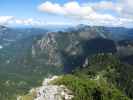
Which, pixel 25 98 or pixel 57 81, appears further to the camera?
pixel 57 81

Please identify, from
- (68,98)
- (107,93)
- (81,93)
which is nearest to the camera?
(68,98)

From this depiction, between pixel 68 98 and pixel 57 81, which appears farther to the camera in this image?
pixel 57 81

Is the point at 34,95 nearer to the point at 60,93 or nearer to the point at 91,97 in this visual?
the point at 60,93

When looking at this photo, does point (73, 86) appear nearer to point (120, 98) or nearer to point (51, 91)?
point (51, 91)

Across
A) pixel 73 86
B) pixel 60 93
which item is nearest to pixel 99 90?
pixel 73 86

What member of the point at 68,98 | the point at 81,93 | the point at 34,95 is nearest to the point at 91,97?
the point at 81,93

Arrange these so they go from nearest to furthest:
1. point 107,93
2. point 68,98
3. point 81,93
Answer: point 68,98 < point 81,93 < point 107,93

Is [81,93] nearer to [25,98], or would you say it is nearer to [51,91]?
[51,91]
